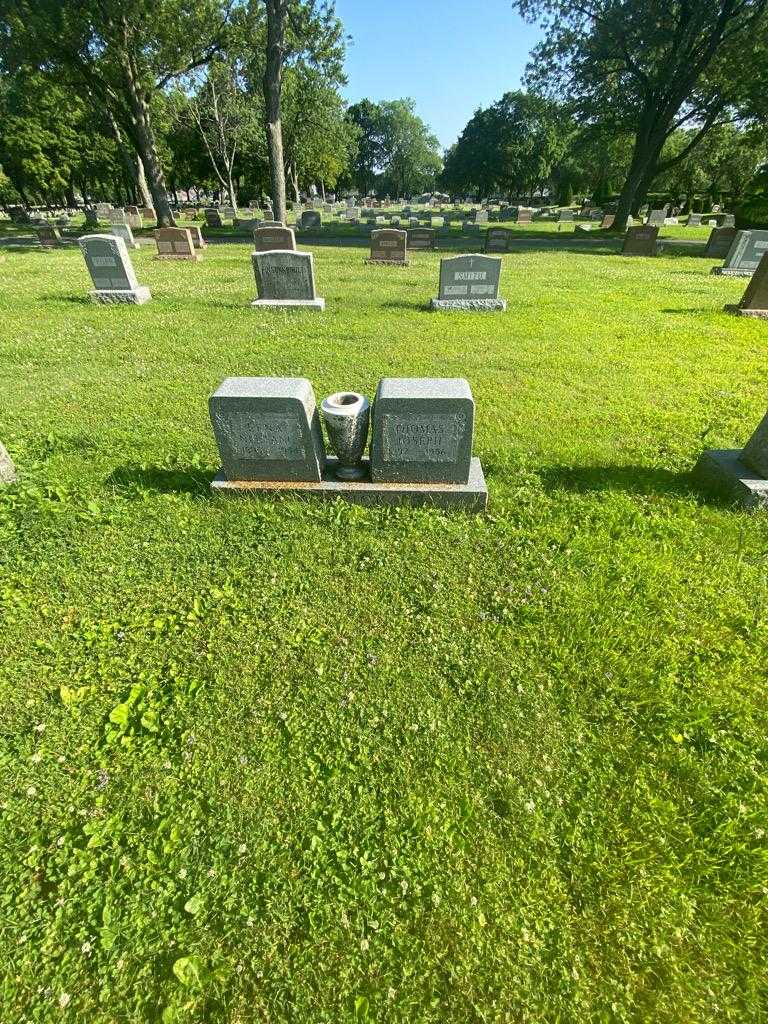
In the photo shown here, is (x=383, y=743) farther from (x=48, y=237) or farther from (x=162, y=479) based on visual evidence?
(x=48, y=237)

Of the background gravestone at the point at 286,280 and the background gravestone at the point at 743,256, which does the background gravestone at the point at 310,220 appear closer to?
the background gravestone at the point at 286,280

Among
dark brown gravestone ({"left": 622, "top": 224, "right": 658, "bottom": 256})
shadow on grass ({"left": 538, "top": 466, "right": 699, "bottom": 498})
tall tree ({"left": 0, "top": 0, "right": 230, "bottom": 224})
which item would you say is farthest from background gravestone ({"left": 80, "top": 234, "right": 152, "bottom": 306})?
dark brown gravestone ({"left": 622, "top": 224, "right": 658, "bottom": 256})

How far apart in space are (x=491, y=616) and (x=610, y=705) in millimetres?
827

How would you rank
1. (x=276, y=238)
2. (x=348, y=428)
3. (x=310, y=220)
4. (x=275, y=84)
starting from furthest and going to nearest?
(x=310, y=220) < (x=275, y=84) < (x=276, y=238) < (x=348, y=428)

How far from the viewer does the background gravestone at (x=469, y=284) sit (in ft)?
31.8

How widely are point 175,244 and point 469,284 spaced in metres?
12.8

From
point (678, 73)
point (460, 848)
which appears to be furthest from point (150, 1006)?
point (678, 73)

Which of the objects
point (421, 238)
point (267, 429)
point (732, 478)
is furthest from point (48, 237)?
point (732, 478)

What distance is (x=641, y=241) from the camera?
62.0 ft

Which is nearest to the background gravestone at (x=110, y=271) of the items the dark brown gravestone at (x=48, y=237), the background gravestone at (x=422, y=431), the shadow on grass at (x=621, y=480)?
the background gravestone at (x=422, y=431)

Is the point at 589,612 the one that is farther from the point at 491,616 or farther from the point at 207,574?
the point at 207,574

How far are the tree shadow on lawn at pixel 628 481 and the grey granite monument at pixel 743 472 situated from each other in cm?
11

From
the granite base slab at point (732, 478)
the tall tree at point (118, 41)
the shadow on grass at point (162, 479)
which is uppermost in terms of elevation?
the tall tree at point (118, 41)

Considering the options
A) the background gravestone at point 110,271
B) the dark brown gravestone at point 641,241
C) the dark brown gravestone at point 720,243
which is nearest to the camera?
the background gravestone at point 110,271
